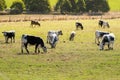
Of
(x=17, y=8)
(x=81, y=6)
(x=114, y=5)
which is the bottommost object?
(x=114, y=5)

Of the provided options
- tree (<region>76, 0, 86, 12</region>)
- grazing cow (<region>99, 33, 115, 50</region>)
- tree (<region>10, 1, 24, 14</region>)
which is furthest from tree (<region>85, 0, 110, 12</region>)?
grazing cow (<region>99, 33, 115, 50</region>)

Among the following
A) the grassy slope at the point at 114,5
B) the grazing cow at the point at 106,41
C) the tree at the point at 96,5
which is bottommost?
the grassy slope at the point at 114,5

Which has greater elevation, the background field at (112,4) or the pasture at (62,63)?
the pasture at (62,63)

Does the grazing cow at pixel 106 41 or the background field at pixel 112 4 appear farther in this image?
the background field at pixel 112 4

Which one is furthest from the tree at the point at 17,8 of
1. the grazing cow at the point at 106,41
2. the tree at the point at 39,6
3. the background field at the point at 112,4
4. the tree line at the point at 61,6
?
the grazing cow at the point at 106,41

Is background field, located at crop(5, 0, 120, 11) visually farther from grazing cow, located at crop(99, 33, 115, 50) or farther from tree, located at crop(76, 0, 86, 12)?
grazing cow, located at crop(99, 33, 115, 50)

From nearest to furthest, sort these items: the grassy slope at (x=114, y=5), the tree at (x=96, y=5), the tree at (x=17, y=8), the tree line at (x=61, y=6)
Result: the tree at (x=17, y=8)
the tree line at (x=61, y=6)
the tree at (x=96, y=5)
the grassy slope at (x=114, y=5)

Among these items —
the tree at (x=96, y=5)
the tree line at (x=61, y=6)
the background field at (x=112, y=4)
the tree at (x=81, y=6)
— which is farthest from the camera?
the background field at (x=112, y=4)

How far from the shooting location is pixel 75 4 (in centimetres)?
10369

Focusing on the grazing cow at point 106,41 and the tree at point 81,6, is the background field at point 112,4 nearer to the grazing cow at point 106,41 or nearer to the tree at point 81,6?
the tree at point 81,6

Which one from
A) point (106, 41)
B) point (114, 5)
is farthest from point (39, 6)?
point (106, 41)

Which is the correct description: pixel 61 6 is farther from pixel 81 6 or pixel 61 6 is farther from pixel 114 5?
pixel 114 5

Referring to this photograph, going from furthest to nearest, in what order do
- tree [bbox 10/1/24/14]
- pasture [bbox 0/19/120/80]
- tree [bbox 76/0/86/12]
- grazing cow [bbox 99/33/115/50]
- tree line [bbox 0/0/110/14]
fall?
tree [bbox 76/0/86/12] < tree line [bbox 0/0/110/14] < tree [bbox 10/1/24/14] < grazing cow [bbox 99/33/115/50] < pasture [bbox 0/19/120/80]

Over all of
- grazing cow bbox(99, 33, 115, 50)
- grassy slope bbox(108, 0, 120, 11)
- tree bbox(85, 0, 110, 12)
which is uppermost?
grazing cow bbox(99, 33, 115, 50)
